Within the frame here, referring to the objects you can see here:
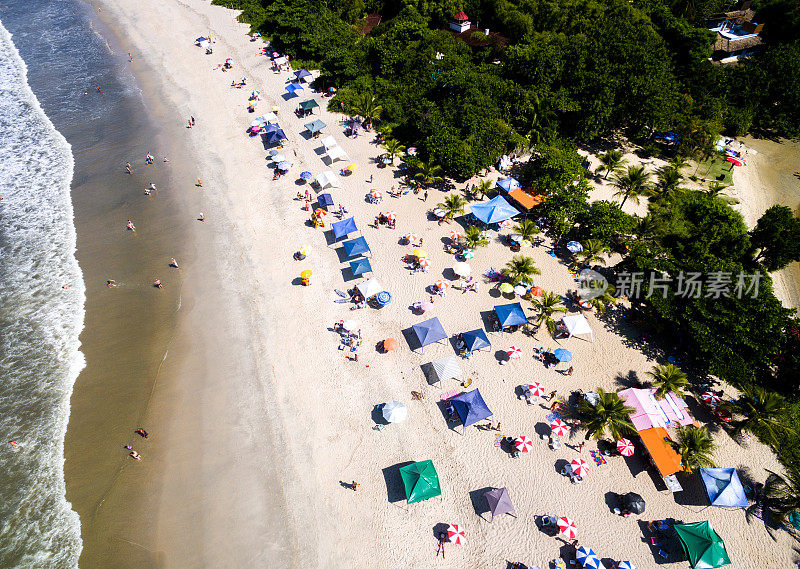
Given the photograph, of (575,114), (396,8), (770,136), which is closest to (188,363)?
(575,114)

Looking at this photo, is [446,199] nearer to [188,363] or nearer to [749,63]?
[188,363]

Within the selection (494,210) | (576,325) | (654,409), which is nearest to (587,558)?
(654,409)

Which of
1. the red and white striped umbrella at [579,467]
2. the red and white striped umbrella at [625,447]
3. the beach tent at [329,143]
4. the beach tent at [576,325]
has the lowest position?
the red and white striped umbrella at [579,467]

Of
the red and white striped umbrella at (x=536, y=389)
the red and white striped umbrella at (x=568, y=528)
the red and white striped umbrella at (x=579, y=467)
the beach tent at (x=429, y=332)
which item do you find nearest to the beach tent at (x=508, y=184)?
the beach tent at (x=429, y=332)

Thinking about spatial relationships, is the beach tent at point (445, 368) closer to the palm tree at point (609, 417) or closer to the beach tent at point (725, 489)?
the palm tree at point (609, 417)

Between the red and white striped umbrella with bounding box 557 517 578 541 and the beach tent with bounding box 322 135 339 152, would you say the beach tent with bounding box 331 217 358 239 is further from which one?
the red and white striped umbrella with bounding box 557 517 578 541
